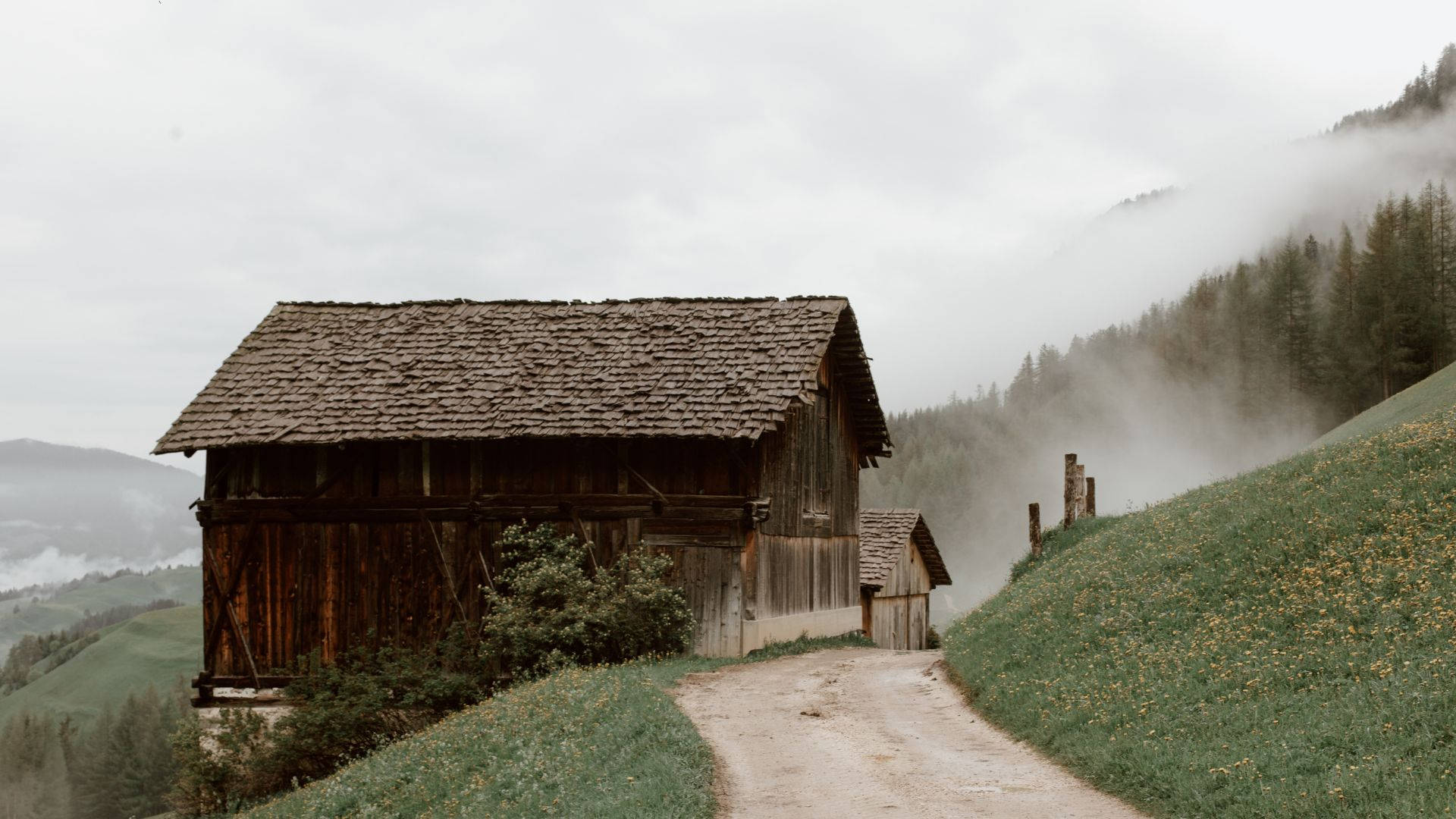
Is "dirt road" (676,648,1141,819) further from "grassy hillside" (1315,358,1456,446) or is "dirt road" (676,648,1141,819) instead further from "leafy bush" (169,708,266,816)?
"grassy hillside" (1315,358,1456,446)

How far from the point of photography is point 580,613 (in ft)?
70.6

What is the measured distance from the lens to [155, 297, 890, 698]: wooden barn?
23.3 metres

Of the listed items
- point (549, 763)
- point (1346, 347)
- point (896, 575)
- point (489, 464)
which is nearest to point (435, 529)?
point (489, 464)

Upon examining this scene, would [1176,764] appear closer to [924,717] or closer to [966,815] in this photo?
[966,815]

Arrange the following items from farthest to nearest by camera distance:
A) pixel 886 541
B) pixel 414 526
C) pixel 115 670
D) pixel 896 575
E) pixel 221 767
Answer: pixel 115 670, pixel 886 541, pixel 896 575, pixel 414 526, pixel 221 767

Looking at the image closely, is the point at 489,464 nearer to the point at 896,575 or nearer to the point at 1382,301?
the point at 896,575

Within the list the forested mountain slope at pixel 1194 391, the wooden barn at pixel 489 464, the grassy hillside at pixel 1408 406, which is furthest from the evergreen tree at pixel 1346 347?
the wooden barn at pixel 489 464

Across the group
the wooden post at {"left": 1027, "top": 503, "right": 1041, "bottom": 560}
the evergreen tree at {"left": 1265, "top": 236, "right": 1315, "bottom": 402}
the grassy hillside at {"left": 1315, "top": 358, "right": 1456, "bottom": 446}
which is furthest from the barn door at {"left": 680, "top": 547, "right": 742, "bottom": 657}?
the evergreen tree at {"left": 1265, "top": 236, "right": 1315, "bottom": 402}

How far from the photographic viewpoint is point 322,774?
871 inches

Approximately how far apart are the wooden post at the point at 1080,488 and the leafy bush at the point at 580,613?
49.6 ft

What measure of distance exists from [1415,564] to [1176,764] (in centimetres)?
571

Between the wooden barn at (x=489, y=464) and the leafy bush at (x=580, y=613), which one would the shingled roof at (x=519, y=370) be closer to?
the wooden barn at (x=489, y=464)

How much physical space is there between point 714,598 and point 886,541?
17551 mm

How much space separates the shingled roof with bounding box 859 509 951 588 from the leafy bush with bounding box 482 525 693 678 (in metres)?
14.7
